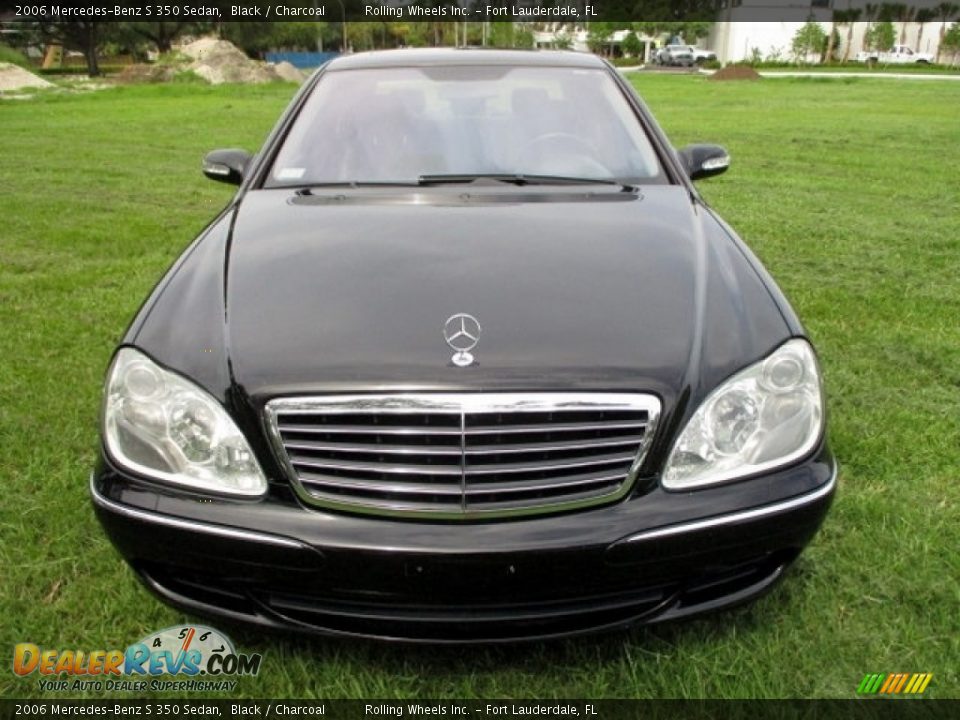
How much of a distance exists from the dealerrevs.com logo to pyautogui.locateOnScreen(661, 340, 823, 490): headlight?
1.16 metres

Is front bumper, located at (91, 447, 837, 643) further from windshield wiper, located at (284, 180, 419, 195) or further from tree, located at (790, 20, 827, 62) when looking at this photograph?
tree, located at (790, 20, 827, 62)

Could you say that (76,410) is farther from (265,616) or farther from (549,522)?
(549,522)

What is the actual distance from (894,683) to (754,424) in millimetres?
759

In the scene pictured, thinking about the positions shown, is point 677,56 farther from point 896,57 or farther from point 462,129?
point 462,129

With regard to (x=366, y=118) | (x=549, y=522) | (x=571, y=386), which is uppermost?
(x=366, y=118)

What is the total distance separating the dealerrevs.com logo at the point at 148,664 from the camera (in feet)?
6.86

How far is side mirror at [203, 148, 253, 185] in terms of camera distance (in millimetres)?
3355

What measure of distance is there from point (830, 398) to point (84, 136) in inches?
532

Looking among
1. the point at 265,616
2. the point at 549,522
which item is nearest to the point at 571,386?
the point at 549,522

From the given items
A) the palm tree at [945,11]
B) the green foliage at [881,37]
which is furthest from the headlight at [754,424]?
the palm tree at [945,11]

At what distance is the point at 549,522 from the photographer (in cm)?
178

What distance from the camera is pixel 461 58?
3.52 metres

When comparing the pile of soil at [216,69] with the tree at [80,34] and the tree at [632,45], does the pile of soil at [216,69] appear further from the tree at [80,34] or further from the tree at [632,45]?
the tree at [632,45]

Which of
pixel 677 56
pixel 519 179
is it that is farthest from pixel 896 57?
pixel 519 179
